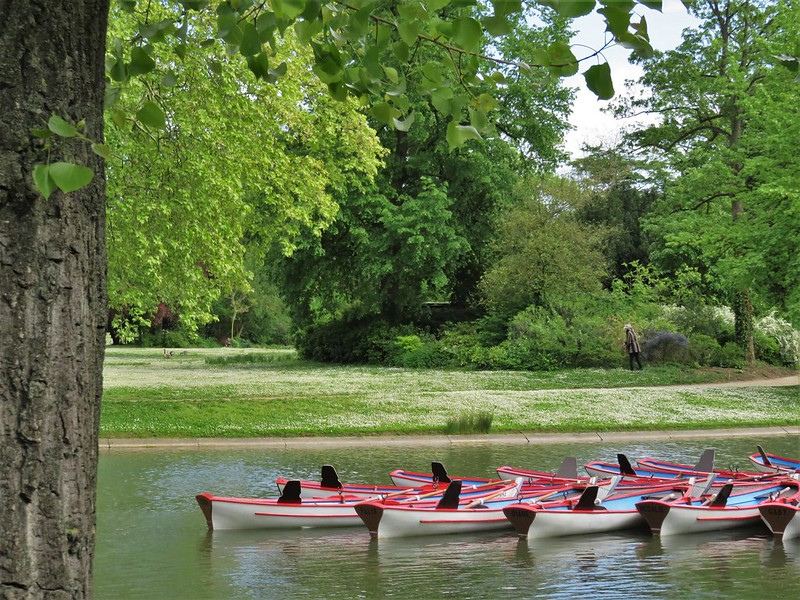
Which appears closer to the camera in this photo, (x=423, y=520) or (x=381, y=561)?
(x=381, y=561)

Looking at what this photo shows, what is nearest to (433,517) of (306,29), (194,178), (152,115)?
(306,29)

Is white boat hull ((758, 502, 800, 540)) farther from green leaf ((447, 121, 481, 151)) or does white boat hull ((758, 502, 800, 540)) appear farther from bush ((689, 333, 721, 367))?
bush ((689, 333, 721, 367))

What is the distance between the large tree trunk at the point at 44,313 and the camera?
130 inches

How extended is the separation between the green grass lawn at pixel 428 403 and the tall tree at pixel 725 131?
4220 millimetres

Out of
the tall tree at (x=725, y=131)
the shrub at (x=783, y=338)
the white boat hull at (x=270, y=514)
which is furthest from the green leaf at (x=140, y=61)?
the shrub at (x=783, y=338)

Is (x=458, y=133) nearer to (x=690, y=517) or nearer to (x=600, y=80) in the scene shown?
(x=600, y=80)

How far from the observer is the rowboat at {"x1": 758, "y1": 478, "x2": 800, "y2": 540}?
11906 millimetres

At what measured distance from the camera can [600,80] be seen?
3.51 meters

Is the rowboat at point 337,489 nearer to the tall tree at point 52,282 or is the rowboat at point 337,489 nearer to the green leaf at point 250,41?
the green leaf at point 250,41

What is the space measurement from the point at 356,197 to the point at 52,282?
1550 inches

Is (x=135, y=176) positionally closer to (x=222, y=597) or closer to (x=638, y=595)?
(x=222, y=597)

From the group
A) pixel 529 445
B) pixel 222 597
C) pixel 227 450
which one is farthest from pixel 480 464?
pixel 222 597

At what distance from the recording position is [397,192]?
45.0 metres

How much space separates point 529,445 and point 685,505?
796 centimetres
